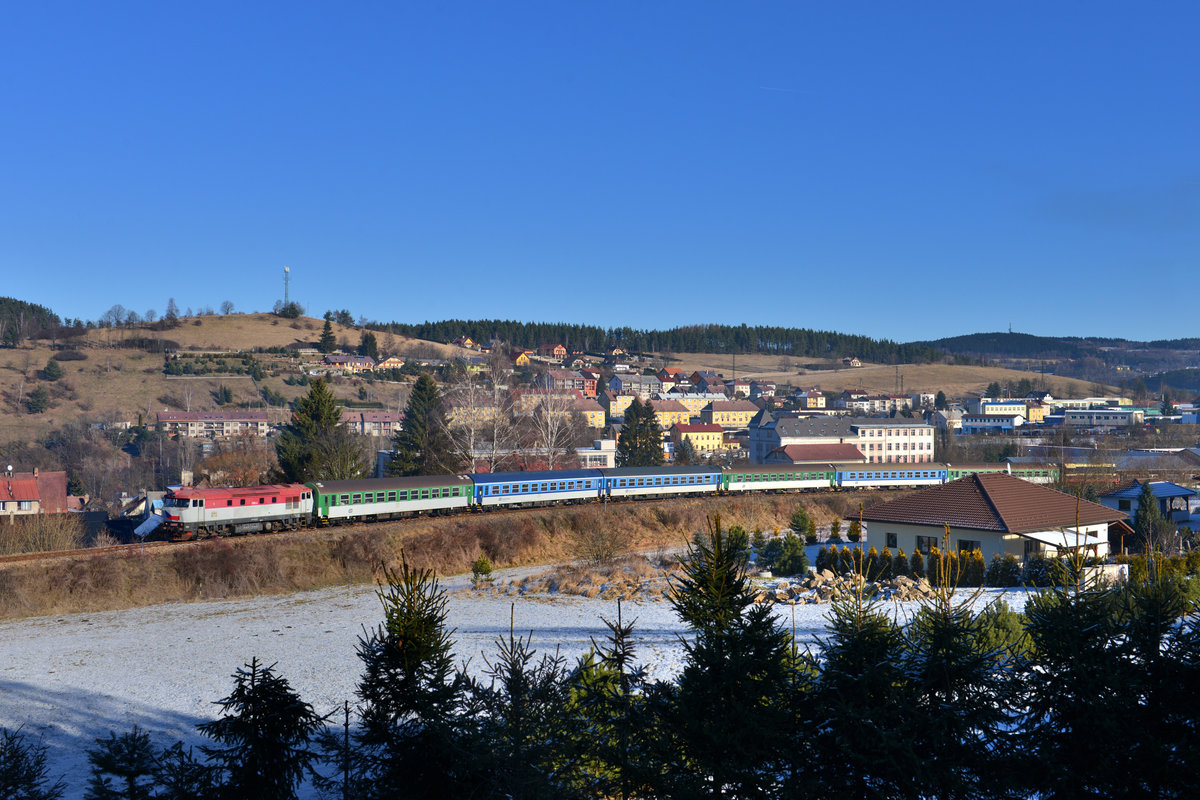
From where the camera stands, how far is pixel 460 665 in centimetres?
1970

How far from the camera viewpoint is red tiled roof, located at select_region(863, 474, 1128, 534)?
29812 mm

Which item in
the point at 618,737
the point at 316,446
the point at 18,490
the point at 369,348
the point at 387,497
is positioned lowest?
the point at 18,490

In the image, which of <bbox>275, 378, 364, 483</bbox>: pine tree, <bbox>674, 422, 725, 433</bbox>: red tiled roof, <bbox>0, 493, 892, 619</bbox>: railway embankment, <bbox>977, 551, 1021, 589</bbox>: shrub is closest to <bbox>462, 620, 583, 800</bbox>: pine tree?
<bbox>0, 493, 892, 619</bbox>: railway embankment

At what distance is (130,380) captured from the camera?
367ft

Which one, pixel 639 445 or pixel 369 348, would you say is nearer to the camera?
pixel 639 445

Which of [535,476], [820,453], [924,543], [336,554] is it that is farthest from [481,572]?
[820,453]

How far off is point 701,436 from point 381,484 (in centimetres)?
7417

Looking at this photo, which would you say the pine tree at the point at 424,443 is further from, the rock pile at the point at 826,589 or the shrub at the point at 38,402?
the shrub at the point at 38,402

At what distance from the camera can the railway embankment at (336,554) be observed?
93.2ft

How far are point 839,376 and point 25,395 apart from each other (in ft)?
509

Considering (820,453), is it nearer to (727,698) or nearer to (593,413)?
(593,413)

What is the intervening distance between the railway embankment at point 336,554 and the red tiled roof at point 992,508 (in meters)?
10.2

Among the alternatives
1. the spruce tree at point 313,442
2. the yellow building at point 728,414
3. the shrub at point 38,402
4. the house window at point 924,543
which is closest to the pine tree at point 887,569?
the house window at point 924,543

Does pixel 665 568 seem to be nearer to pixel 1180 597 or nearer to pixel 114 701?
pixel 114 701
